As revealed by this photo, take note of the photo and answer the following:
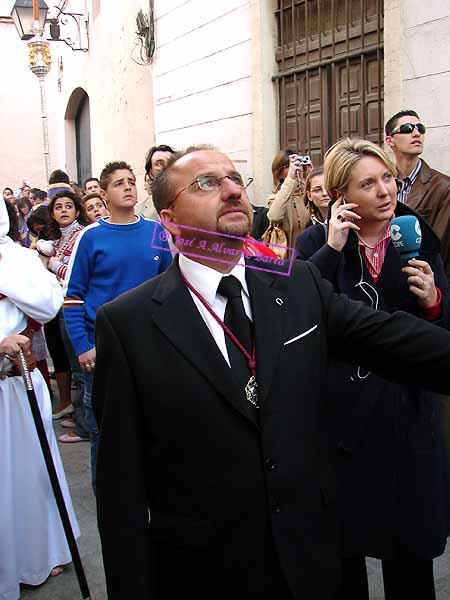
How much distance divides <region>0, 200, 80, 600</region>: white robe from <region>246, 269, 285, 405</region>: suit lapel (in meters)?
1.74

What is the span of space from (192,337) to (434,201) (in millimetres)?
2949

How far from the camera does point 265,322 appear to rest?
74.4 inches

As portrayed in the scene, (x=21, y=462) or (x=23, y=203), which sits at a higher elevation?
(x=23, y=203)

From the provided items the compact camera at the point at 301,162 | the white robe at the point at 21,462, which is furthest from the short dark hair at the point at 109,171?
the compact camera at the point at 301,162

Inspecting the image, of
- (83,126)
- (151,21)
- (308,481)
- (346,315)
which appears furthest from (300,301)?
(83,126)

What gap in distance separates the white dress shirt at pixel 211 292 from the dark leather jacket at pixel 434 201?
2645mm

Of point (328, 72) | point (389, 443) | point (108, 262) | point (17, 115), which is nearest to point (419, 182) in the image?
point (108, 262)

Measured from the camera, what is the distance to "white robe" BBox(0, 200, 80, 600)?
3.37 meters

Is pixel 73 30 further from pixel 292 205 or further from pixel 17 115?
pixel 292 205

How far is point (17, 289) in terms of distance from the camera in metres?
3.37

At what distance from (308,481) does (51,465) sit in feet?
5.41

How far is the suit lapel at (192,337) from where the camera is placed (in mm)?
1799

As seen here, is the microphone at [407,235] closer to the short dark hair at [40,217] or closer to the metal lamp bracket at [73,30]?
the short dark hair at [40,217]

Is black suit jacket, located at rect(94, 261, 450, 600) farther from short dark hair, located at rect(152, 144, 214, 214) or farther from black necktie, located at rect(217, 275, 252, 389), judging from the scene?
short dark hair, located at rect(152, 144, 214, 214)
